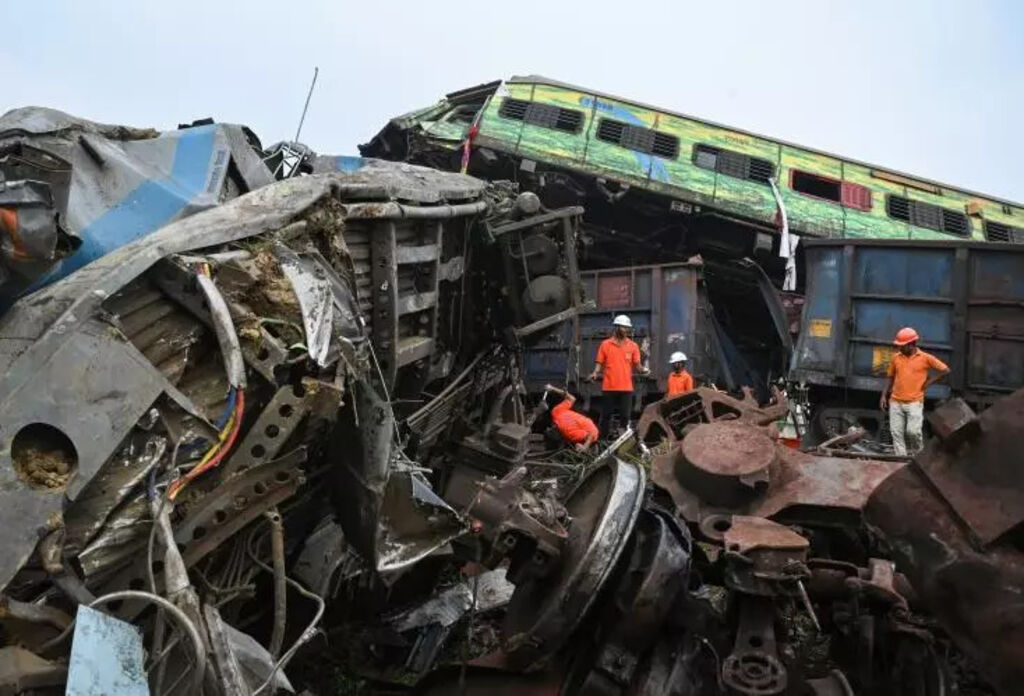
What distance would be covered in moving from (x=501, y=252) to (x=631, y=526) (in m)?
3.21

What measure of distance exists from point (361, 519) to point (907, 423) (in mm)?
5547

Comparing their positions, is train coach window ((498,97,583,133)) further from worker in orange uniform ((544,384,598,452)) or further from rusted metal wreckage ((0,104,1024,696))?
rusted metal wreckage ((0,104,1024,696))

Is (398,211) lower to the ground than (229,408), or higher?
higher

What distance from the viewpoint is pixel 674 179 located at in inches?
482

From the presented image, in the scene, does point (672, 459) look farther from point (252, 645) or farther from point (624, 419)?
point (624, 419)

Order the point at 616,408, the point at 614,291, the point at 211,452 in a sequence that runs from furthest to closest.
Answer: the point at 614,291, the point at 616,408, the point at 211,452

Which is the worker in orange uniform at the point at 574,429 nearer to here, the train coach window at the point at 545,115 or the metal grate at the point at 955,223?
the train coach window at the point at 545,115

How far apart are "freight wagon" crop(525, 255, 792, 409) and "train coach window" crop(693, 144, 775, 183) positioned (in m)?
1.43

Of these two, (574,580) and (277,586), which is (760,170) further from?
(277,586)

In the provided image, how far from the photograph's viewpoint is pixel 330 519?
4.05 m

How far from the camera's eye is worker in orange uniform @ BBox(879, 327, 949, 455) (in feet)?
24.5

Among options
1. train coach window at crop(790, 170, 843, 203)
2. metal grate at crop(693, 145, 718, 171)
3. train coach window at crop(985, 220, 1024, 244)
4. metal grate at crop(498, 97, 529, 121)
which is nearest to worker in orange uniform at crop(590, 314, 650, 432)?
metal grate at crop(693, 145, 718, 171)

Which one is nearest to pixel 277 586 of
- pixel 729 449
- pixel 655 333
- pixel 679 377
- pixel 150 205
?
pixel 729 449

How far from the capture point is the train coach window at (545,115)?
1245cm
